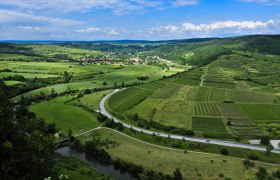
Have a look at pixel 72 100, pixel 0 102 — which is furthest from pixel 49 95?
pixel 0 102

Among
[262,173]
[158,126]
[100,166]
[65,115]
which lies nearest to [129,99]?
[65,115]

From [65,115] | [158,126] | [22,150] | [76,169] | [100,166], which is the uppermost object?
[22,150]

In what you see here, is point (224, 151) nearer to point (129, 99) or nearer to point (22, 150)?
point (22, 150)

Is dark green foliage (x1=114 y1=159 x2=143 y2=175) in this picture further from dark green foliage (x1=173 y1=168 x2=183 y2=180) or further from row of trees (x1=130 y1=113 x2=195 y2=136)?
row of trees (x1=130 y1=113 x2=195 y2=136)

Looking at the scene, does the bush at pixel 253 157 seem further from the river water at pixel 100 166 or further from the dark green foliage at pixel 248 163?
the river water at pixel 100 166

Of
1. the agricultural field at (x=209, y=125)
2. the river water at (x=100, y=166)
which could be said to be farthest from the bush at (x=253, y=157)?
the river water at (x=100, y=166)

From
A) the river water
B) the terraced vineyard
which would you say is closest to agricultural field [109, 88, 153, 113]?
the terraced vineyard
